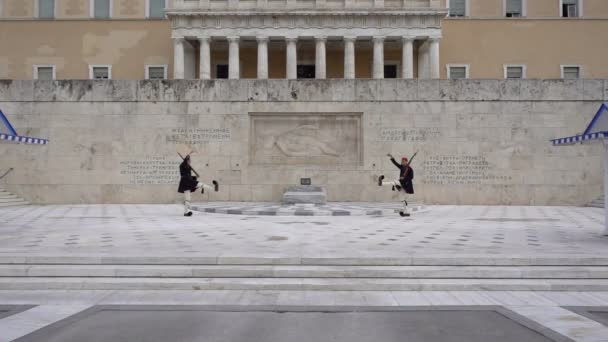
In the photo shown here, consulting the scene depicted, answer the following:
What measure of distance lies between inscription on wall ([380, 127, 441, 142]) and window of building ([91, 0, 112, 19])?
3593 cm

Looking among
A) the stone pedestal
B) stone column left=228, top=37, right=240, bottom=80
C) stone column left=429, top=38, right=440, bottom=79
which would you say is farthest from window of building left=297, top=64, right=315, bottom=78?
the stone pedestal

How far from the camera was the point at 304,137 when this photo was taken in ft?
65.9

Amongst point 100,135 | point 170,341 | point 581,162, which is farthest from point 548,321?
point 100,135

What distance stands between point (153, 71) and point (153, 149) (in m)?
27.3

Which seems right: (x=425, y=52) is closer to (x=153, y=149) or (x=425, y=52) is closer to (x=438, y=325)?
(x=153, y=149)

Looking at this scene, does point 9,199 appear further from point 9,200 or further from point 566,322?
point 566,322

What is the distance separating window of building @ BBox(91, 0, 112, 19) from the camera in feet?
145

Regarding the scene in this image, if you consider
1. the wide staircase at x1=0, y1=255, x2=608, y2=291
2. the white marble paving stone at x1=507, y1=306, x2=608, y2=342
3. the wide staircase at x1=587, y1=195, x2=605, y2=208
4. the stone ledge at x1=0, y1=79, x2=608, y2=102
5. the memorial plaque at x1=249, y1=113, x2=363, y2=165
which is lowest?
the white marble paving stone at x1=507, y1=306, x2=608, y2=342

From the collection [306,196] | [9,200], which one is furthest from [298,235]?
[9,200]

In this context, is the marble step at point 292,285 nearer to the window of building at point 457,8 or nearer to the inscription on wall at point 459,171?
the inscription on wall at point 459,171

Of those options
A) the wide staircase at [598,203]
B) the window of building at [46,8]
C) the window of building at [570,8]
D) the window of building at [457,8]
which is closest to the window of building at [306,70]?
the window of building at [457,8]

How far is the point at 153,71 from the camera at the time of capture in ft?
146

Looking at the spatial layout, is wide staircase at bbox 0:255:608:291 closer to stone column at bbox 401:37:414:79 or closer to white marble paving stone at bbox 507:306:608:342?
white marble paving stone at bbox 507:306:608:342

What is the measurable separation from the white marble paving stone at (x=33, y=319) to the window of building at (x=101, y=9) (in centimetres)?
Answer: 4470
